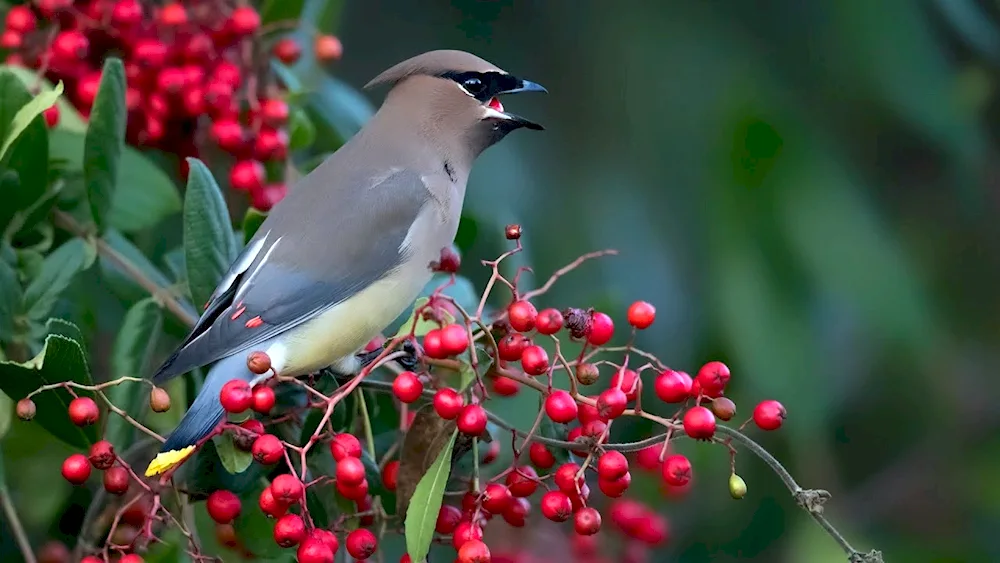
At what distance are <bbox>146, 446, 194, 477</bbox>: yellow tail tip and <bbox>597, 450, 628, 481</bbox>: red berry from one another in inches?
15.7

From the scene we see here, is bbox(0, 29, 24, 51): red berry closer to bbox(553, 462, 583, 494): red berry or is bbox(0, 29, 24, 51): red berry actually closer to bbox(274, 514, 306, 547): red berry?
bbox(274, 514, 306, 547): red berry

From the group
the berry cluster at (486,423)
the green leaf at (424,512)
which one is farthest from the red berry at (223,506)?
the green leaf at (424,512)

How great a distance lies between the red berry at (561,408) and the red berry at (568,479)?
0.19 ft

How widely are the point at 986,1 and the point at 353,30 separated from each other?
1.34 m

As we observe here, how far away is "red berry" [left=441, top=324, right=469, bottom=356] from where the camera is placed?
1242mm

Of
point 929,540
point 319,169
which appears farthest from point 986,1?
point 319,169

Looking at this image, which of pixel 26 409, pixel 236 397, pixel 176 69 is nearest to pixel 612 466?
pixel 236 397

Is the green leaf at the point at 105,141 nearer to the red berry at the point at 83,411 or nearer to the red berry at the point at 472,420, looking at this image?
the red berry at the point at 83,411

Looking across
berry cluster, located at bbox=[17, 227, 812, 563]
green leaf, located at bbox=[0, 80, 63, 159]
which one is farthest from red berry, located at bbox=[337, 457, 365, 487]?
green leaf, located at bbox=[0, 80, 63, 159]

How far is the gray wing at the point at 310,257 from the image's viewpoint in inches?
58.6

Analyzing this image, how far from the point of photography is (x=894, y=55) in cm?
246

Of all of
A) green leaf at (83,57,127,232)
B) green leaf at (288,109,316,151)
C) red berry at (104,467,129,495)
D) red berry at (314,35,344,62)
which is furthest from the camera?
red berry at (314,35,344,62)

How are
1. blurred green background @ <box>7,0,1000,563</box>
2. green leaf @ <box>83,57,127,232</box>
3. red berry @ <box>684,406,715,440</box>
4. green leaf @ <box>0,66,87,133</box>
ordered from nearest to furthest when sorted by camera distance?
red berry @ <box>684,406,715,440</box>, green leaf @ <box>83,57,127,232</box>, green leaf @ <box>0,66,87,133</box>, blurred green background @ <box>7,0,1000,563</box>

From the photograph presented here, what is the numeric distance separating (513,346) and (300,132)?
72 centimetres
